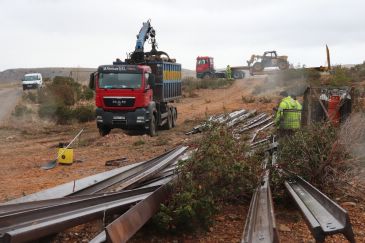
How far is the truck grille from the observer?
16.9m

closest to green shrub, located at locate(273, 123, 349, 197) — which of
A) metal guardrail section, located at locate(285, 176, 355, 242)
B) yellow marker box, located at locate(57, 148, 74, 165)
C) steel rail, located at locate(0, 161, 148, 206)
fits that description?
metal guardrail section, located at locate(285, 176, 355, 242)

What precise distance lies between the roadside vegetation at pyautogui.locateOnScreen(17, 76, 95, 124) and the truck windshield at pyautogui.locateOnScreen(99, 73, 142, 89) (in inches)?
294

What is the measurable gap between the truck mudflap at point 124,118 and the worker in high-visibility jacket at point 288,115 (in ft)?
21.4

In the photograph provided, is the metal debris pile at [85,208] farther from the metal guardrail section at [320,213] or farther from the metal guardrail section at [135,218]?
the metal guardrail section at [320,213]

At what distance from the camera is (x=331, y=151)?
7.16 meters

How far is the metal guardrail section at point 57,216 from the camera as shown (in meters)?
4.74

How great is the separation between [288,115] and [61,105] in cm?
1682

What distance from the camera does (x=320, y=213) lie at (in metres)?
5.39

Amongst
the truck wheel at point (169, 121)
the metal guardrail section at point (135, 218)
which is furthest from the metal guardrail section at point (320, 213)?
the truck wheel at point (169, 121)

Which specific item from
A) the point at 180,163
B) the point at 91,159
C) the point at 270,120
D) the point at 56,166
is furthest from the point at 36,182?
the point at 270,120

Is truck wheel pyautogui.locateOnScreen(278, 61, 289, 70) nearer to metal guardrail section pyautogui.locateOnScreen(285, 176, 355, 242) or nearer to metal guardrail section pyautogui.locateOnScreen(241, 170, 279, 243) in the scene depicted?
metal guardrail section pyautogui.locateOnScreen(285, 176, 355, 242)

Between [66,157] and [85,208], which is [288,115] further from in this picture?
[85,208]

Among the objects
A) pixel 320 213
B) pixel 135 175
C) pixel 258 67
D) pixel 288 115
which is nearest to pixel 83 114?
pixel 288 115

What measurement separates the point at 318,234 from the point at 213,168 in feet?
6.44
